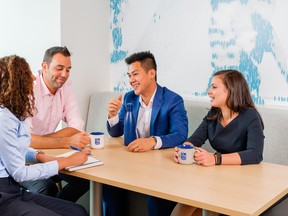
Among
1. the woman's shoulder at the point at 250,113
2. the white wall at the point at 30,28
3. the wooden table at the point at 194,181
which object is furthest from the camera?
the white wall at the point at 30,28

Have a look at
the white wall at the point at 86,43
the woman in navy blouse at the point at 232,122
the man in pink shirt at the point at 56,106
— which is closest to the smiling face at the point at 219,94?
the woman in navy blouse at the point at 232,122

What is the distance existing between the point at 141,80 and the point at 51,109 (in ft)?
2.03

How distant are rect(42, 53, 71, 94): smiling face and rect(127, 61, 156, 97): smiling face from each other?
0.41 metres

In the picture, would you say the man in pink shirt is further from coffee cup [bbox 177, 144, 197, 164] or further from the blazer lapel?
coffee cup [bbox 177, 144, 197, 164]

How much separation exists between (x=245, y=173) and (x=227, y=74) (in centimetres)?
59

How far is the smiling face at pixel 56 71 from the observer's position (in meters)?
2.45

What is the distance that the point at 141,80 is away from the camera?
7.67ft

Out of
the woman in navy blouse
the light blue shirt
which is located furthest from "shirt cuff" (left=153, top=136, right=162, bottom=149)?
the light blue shirt

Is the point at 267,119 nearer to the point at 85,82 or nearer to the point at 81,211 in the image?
the point at 81,211

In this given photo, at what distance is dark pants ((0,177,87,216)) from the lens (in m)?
1.58

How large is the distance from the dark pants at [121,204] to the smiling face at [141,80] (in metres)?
0.58

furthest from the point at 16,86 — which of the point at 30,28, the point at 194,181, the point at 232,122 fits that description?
the point at 30,28

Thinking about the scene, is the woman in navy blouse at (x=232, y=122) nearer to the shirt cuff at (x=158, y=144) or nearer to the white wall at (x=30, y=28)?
the shirt cuff at (x=158, y=144)

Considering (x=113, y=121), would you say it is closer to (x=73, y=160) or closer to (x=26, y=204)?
(x=73, y=160)
